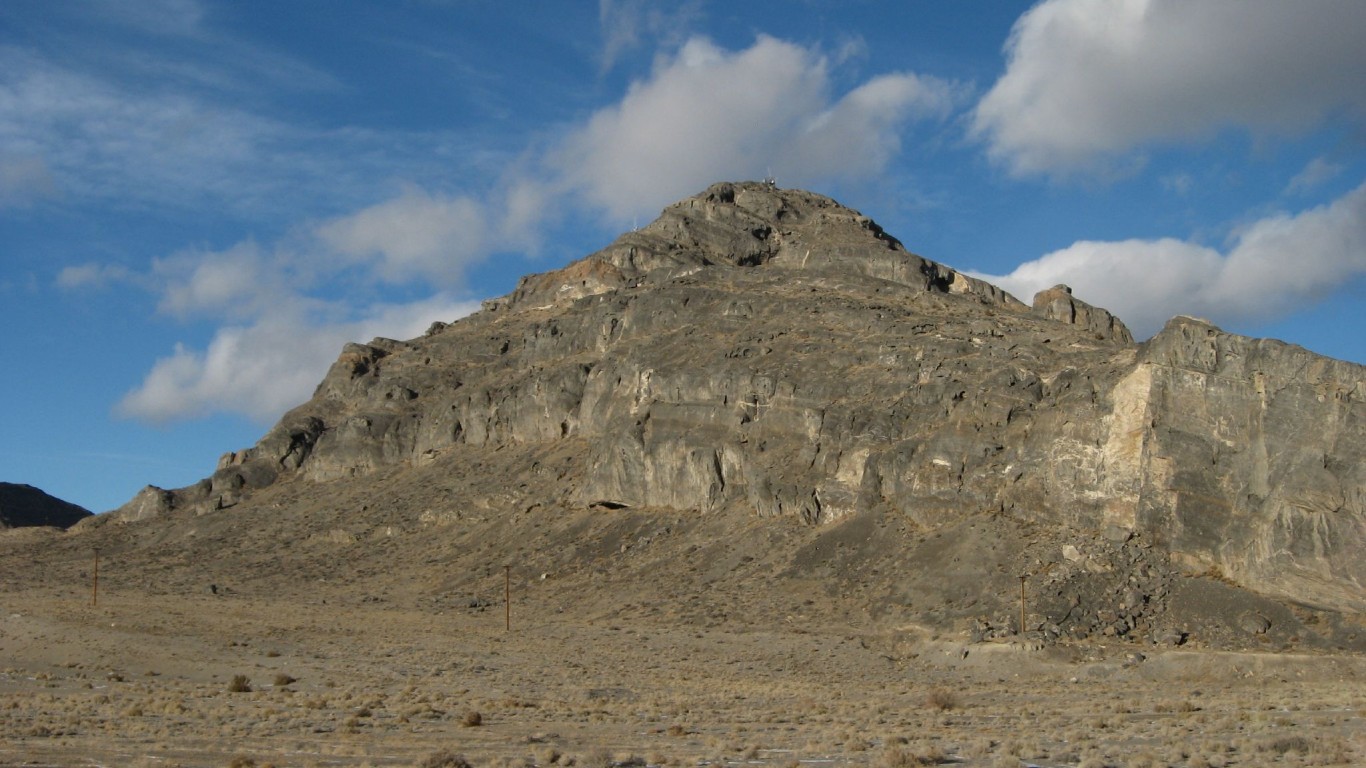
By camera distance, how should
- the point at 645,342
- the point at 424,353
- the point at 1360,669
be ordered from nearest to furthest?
1. the point at 1360,669
2. the point at 645,342
3. the point at 424,353

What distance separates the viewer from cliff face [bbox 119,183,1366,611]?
51312 millimetres

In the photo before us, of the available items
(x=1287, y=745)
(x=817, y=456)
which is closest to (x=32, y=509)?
(x=817, y=456)

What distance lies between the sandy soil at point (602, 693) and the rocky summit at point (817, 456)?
413cm

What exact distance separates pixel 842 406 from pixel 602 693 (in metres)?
33.6

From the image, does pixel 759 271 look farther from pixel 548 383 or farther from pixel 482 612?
pixel 482 612

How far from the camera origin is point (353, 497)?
93.6 metres

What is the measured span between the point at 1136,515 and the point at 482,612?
115 feet

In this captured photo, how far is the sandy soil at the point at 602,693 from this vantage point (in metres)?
26.2

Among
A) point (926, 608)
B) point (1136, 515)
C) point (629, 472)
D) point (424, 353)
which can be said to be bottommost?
point (926, 608)

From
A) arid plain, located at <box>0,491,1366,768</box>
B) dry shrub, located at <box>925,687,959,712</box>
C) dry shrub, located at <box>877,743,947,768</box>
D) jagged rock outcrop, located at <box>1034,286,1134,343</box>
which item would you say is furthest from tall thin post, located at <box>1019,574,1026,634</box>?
jagged rock outcrop, located at <box>1034,286,1134,343</box>

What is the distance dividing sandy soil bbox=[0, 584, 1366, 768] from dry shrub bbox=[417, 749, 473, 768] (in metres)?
0.10

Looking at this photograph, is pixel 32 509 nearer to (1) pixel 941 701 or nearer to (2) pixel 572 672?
(2) pixel 572 672

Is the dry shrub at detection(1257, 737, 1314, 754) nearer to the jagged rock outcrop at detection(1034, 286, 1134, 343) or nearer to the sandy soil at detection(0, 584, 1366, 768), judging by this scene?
the sandy soil at detection(0, 584, 1366, 768)

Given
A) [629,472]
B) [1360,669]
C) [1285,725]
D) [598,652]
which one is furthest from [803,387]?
[1285,725]
